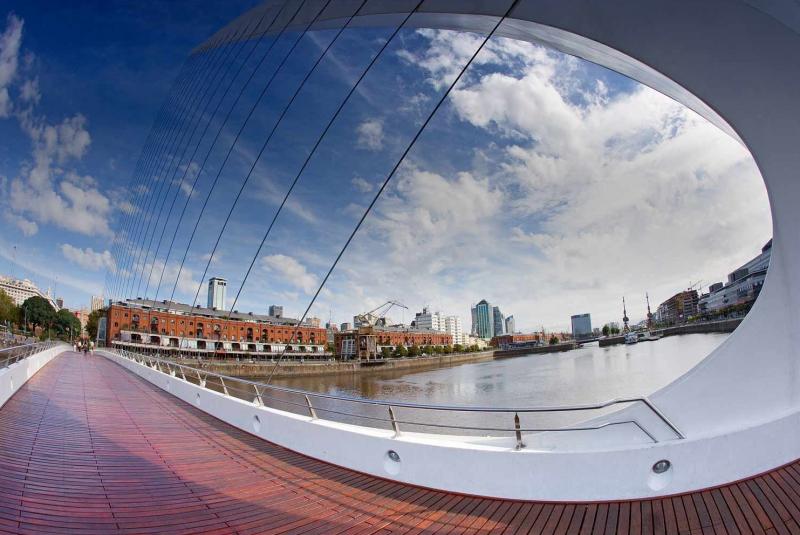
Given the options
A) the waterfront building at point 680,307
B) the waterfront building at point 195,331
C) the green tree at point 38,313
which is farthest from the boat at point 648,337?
the green tree at point 38,313

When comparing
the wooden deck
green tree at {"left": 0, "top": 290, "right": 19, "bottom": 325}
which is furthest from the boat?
green tree at {"left": 0, "top": 290, "right": 19, "bottom": 325}

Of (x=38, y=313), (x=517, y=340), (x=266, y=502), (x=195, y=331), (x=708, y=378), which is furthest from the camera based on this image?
(x=517, y=340)

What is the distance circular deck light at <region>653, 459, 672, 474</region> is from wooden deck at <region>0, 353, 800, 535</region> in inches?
9.7

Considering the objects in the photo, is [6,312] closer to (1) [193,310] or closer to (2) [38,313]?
(2) [38,313]

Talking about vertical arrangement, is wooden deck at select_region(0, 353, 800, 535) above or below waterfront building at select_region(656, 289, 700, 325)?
below

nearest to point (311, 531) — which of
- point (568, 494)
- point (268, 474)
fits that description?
point (268, 474)

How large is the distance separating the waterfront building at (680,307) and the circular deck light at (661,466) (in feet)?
155

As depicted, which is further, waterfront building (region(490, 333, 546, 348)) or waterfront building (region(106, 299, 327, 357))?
waterfront building (region(490, 333, 546, 348))

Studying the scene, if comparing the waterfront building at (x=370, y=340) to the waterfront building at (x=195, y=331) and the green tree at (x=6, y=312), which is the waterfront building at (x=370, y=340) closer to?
the waterfront building at (x=195, y=331)

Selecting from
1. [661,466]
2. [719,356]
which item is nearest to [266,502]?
[661,466]

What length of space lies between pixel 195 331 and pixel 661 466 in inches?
3247

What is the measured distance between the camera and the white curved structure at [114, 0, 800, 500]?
11.8ft

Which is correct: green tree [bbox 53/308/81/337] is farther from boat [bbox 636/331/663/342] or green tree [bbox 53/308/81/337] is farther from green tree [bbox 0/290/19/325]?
boat [bbox 636/331/663/342]

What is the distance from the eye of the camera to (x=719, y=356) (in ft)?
13.8
